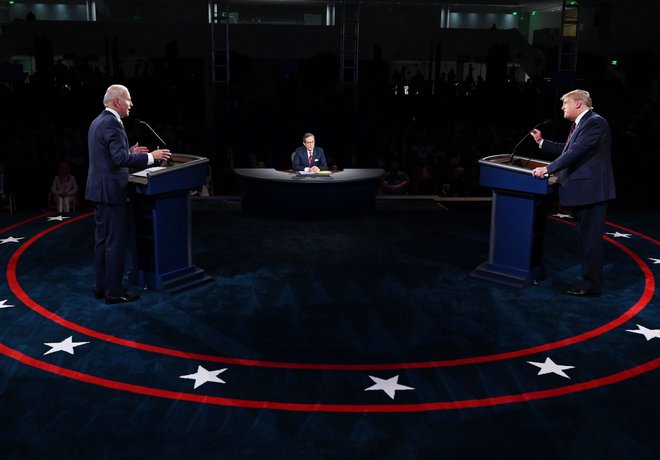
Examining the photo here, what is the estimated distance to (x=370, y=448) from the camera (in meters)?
3.17

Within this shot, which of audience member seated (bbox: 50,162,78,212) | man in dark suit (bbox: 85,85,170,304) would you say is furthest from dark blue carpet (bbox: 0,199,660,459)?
audience member seated (bbox: 50,162,78,212)

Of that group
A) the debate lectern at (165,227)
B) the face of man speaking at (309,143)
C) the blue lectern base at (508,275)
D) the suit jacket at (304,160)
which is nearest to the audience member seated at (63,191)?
the suit jacket at (304,160)

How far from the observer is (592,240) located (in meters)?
5.34

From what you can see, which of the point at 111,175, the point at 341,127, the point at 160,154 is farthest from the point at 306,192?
the point at 111,175

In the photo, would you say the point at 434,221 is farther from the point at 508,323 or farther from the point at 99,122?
the point at 99,122

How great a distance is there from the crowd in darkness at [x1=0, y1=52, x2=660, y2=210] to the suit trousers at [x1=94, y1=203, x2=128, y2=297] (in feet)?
13.7

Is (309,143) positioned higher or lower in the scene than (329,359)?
higher

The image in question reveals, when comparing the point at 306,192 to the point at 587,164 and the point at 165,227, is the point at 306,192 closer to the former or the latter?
the point at 165,227

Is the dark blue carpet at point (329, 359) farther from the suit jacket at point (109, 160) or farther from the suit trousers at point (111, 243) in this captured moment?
the suit jacket at point (109, 160)

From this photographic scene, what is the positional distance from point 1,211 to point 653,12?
19253 millimetres

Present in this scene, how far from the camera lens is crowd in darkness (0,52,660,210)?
34.4 feet

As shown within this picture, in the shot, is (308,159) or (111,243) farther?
(308,159)

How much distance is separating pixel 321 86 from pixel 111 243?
12.3 metres

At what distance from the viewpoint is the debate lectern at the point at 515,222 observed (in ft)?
18.2
